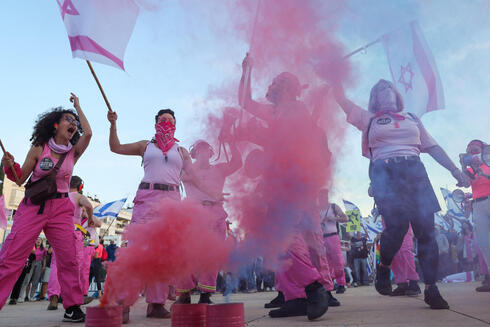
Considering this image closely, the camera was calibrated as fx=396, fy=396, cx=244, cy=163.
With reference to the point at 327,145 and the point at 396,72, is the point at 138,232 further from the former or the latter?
the point at 396,72

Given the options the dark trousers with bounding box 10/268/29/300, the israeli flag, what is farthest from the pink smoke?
the israeli flag

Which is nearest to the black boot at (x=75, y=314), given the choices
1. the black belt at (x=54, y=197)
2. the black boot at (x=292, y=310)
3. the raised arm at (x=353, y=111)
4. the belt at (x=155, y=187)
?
the black belt at (x=54, y=197)

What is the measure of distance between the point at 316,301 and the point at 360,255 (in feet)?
32.1

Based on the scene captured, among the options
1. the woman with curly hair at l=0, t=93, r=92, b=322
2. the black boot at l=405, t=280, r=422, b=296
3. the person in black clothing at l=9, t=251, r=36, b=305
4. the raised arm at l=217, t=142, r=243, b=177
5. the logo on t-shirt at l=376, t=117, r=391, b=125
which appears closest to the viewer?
the woman with curly hair at l=0, t=93, r=92, b=322

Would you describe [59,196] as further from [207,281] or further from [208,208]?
[207,281]

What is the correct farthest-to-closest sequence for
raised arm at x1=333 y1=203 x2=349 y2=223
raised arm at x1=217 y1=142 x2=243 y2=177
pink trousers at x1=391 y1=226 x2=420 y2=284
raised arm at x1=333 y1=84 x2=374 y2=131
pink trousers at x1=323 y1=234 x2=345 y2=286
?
raised arm at x1=333 y1=203 x2=349 y2=223 < pink trousers at x1=323 y1=234 x2=345 y2=286 < pink trousers at x1=391 y1=226 x2=420 y2=284 < raised arm at x1=333 y1=84 x2=374 y2=131 < raised arm at x1=217 y1=142 x2=243 y2=177

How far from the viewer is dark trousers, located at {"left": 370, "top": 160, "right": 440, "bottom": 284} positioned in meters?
3.56

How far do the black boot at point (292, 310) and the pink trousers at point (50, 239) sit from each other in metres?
1.87

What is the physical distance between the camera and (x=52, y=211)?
3686 millimetres

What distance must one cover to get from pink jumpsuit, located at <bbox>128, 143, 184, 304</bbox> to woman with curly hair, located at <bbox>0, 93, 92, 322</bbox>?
2.10 feet

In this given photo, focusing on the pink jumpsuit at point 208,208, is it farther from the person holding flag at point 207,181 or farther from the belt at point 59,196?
the belt at point 59,196

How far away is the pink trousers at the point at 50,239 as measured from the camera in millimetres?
3434

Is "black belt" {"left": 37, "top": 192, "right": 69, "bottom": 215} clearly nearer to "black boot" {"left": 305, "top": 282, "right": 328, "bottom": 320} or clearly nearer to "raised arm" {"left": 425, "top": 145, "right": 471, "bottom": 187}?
"black boot" {"left": 305, "top": 282, "right": 328, "bottom": 320}

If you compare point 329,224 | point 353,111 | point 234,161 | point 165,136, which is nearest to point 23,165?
point 165,136
